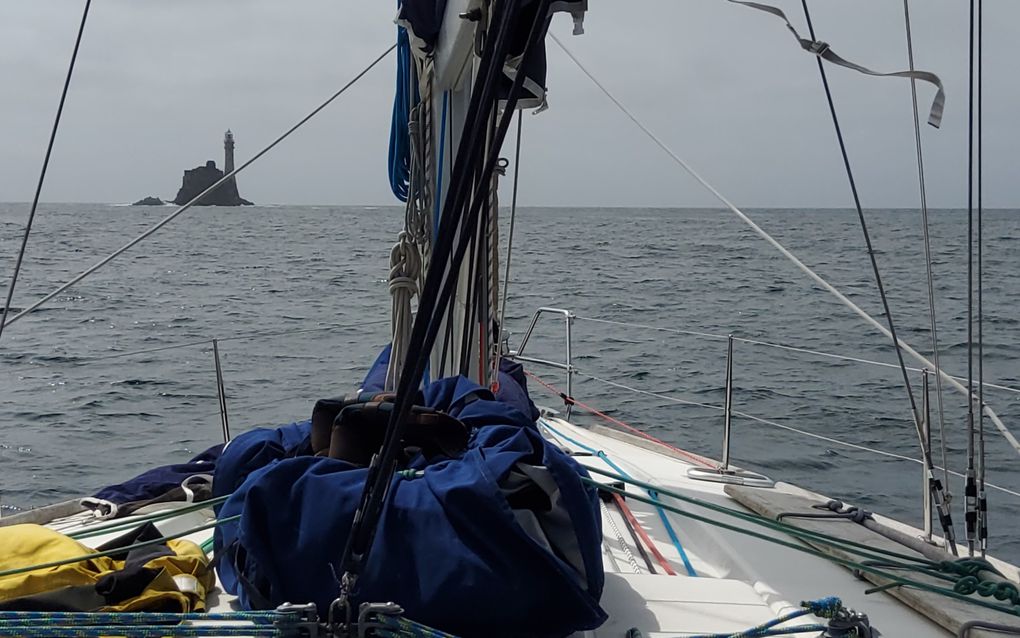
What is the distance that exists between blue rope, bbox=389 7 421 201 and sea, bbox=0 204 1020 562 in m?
0.90

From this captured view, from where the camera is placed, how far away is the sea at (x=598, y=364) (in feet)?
16.3

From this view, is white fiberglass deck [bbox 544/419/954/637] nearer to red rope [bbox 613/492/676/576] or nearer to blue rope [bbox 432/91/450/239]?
red rope [bbox 613/492/676/576]

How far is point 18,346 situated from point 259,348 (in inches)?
84.8

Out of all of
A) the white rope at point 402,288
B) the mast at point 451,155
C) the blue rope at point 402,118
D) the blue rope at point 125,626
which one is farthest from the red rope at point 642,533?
the blue rope at point 402,118

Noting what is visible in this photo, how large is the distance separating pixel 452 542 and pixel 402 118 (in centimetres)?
163

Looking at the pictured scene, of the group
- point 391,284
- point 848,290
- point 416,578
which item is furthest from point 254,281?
point 416,578

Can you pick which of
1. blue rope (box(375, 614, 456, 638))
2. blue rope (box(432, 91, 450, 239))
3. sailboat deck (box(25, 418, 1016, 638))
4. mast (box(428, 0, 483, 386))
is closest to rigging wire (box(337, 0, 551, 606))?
blue rope (box(375, 614, 456, 638))

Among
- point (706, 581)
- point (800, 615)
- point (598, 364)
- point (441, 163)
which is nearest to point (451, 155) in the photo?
point (441, 163)

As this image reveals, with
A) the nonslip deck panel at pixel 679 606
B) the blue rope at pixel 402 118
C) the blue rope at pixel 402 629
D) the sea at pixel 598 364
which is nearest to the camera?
the blue rope at pixel 402 629

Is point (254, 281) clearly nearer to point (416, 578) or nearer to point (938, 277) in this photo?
point (938, 277)

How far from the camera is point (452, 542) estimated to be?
4.12 ft

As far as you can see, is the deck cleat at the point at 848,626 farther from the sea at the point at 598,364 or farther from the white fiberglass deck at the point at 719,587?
the sea at the point at 598,364

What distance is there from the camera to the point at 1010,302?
11.9m

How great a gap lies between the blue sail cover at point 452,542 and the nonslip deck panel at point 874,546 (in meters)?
0.61
